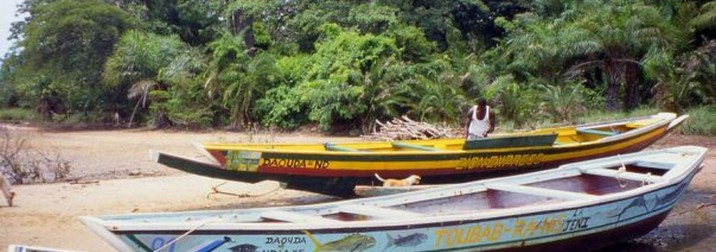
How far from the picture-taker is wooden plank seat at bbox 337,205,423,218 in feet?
20.0

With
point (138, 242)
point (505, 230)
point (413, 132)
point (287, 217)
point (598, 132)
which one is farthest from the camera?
point (413, 132)

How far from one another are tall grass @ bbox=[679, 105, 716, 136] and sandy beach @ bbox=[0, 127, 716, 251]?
0.42 metres

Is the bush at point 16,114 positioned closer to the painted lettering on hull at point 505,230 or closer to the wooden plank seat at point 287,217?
the wooden plank seat at point 287,217

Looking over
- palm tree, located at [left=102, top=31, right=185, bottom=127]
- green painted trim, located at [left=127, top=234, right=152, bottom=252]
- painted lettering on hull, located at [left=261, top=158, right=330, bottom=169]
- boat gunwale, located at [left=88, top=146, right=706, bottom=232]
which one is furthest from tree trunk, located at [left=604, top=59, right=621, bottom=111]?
green painted trim, located at [left=127, top=234, right=152, bottom=252]

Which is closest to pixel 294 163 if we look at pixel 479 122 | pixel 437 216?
pixel 479 122

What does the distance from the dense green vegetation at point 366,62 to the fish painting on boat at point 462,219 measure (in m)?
10.6

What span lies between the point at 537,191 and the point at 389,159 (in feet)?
9.19

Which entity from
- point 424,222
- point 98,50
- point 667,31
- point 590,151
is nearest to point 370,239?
point 424,222

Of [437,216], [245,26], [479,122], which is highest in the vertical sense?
[245,26]

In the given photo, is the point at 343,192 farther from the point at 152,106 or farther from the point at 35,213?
the point at 152,106

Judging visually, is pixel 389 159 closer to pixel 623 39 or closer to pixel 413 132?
pixel 413 132

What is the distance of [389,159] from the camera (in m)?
9.50

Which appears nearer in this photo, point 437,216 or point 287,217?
point 437,216

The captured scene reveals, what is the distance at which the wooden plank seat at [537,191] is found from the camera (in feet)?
22.4
